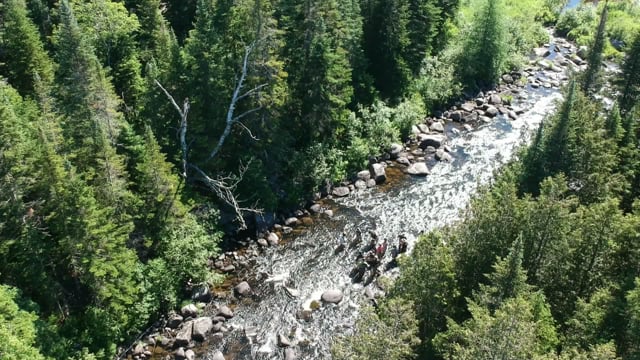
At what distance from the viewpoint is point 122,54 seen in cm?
5144

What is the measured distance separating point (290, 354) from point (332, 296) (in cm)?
597

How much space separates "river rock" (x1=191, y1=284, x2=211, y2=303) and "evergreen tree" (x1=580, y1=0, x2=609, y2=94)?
40.5m

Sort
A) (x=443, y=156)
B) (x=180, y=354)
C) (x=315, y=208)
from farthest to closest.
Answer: (x=443, y=156)
(x=315, y=208)
(x=180, y=354)

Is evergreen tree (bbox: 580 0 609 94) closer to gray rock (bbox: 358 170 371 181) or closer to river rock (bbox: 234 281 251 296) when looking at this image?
gray rock (bbox: 358 170 371 181)

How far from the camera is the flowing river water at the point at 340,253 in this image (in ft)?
124

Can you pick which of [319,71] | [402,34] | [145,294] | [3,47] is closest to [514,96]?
[402,34]

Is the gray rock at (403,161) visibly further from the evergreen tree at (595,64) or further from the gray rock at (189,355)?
the gray rock at (189,355)

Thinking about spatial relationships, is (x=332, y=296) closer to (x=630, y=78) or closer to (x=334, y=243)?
(x=334, y=243)

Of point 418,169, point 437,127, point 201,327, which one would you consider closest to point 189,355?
point 201,327

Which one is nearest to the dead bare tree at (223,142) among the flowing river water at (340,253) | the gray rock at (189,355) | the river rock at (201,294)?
the flowing river water at (340,253)

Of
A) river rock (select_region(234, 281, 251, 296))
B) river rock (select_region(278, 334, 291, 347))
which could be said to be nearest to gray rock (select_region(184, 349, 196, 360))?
river rock (select_region(278, 334, 291, 347))

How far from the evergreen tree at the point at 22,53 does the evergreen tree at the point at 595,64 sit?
166 feet

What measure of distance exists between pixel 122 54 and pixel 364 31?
26.5 meters

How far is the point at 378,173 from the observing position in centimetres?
5384
